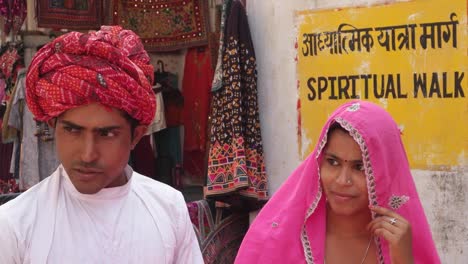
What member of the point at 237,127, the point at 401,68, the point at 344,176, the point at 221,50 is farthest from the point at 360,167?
the point at 221,50

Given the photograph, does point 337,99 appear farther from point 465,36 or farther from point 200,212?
point 200,212

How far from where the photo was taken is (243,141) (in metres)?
5.35

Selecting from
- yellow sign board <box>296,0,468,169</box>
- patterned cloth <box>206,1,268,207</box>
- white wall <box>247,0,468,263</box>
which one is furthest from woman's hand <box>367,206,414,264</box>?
patterned cloth <box>206,1,268,207</box>

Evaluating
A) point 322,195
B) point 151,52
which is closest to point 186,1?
point 151,52

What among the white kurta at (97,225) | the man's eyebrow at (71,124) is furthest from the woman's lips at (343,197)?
the man's eyebrow at (71,124)

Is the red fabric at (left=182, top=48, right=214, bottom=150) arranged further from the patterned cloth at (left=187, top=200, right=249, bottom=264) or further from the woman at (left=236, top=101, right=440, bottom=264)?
the woman at (left=236, top=101, right=440, bottom=264)

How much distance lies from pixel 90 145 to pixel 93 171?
8cm

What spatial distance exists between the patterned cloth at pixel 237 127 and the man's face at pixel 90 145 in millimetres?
3216

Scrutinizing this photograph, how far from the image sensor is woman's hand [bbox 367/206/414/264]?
2703 mm

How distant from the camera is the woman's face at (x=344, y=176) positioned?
8.87ft

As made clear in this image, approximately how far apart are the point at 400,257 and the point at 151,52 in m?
4.94

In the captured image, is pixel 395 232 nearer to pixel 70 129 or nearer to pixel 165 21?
pixel 70 129

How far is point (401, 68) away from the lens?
4676mm

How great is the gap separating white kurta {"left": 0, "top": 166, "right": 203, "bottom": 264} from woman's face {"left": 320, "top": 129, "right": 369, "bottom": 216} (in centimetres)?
70
